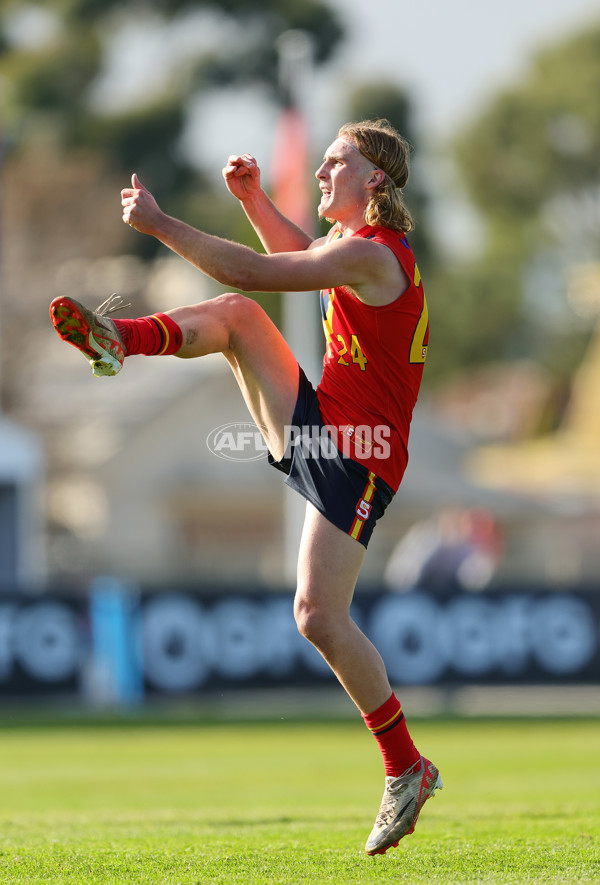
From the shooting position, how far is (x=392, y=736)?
5.63 meters

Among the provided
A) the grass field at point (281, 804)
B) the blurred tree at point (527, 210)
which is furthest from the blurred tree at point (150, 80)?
the grass field at point (281, 804)

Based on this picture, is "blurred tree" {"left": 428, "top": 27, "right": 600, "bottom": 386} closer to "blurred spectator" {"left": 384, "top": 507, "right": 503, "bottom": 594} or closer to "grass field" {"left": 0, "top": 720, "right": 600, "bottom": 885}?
"blurred spectator" {"left": 384, "top": 507, "right": 503, "bottom": 594}

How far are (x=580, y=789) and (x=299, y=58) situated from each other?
52.5 ft

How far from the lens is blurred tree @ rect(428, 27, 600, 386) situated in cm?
6044

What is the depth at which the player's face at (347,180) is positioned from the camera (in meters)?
5.64

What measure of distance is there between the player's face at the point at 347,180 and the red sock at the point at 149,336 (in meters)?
0.77

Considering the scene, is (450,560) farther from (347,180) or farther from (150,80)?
(150,80)

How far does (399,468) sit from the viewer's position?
18.9 feet

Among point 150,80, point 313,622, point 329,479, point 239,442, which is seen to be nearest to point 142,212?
point 329,479

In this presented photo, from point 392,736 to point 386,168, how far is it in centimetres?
217

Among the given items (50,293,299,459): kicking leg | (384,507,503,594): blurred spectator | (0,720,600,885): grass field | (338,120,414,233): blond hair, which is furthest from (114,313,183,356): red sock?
(384,507,503,594): blurred spectator

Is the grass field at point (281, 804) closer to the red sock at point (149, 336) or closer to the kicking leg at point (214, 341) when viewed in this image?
the kicking leg at point (214, 341)

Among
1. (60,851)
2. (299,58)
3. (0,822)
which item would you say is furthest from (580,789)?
(299,58)

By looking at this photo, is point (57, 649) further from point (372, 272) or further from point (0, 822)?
point (372, 272)
